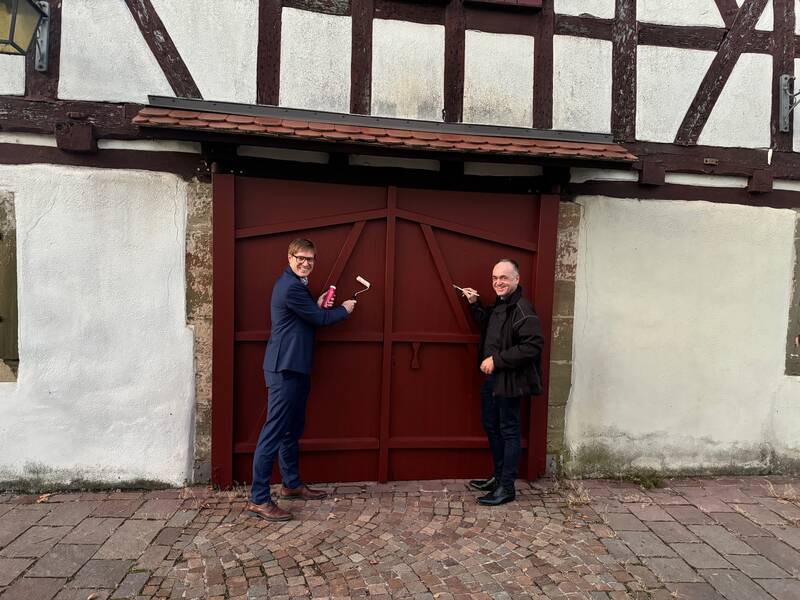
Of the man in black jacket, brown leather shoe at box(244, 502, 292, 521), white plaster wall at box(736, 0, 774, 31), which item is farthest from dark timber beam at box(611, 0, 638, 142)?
brown leather shoe at box(244, 502, 292, 521)

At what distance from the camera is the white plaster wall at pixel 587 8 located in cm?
407

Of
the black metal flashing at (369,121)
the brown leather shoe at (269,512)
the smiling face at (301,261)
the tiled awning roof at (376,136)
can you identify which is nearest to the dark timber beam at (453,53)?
the black metal flashing at (369,121)

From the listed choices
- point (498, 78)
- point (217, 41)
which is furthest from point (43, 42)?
point (498, 78)

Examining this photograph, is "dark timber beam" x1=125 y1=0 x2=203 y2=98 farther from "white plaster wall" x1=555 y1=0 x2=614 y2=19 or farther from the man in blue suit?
"white plaster wall" x1=555 y1=0 x2=614 y2=19

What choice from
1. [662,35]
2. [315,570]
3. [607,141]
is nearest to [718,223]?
[607,141]

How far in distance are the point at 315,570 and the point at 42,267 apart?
2.91 meters

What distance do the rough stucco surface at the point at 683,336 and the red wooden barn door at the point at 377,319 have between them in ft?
1.59

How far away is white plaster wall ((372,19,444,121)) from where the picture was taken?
3.91 meters

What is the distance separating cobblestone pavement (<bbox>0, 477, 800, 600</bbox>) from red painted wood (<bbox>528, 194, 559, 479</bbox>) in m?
0.26

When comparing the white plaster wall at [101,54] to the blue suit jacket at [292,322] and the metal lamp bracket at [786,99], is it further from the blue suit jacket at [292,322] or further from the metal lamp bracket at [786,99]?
the metal lamp bracket at [786,99]

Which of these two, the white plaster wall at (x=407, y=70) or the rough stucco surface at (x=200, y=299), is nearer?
the rough stucco surface at (x=200, y=299)

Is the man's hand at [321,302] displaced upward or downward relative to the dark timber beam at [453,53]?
downward

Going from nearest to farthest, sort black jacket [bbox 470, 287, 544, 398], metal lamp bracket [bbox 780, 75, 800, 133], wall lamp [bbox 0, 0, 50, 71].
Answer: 1. wall lamp [bbox 0, 0, 50, 71]
2. black jacket [bbox 470, 287, 544, 398]
3. metal lamp bracket [bbox 780, 75, 800, 133]

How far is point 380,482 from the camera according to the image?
4.12 meters
